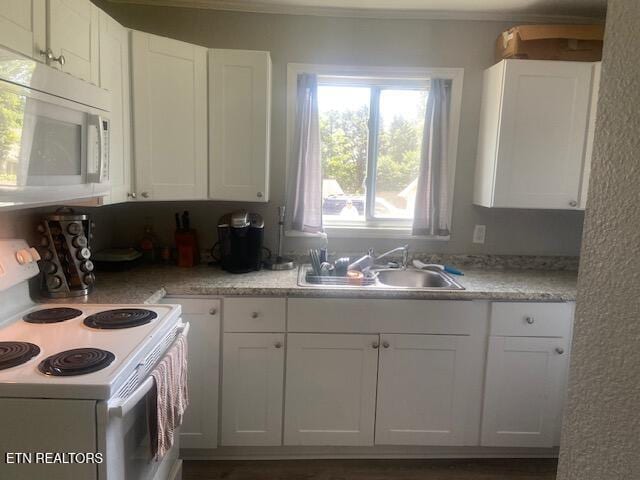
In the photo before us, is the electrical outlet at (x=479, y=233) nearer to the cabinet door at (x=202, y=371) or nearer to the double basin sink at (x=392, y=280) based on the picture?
the double basin sink at (x=392, y=280)

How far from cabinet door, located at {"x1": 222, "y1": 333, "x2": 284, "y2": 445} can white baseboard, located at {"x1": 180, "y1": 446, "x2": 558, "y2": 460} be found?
0.10 meters

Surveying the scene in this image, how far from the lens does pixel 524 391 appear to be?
2.26m

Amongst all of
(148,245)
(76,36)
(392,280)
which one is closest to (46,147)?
(76,36)

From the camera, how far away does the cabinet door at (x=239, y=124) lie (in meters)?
2.34

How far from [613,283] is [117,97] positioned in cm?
210

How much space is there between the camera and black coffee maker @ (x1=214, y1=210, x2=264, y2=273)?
2.37 meters

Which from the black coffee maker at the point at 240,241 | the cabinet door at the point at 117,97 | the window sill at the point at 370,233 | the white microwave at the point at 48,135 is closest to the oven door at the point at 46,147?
the white microwave at the point at 48,135

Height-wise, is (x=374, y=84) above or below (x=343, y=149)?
above

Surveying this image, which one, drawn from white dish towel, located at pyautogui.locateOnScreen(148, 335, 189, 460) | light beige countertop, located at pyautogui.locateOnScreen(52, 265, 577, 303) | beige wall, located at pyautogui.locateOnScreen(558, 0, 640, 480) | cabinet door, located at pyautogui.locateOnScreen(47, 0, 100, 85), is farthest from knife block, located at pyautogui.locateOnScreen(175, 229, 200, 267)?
beige wall, located at pyautogui.locateOnScreen(558, 0, 640, 480)

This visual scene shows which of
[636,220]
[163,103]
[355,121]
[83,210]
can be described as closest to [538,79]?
[355,121]

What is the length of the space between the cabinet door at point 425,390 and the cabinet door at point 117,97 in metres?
1.48

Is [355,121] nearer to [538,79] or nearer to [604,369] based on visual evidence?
[538,79]

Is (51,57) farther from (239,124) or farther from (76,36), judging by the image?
(239,124)

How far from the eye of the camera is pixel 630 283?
526mm
